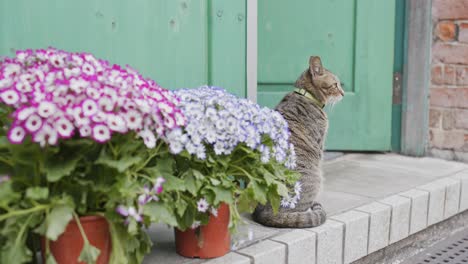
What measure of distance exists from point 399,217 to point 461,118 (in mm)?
1236

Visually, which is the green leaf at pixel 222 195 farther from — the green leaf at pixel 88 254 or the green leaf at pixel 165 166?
the green leaf at pixel 88 254

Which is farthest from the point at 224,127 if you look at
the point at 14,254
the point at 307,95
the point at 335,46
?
the point at 335,46

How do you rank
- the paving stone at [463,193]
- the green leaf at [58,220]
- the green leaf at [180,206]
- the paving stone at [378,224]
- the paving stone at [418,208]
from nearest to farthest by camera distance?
the green leaf at [58,220]
the green leaf at [180,206]
the paving stone at [378,224]
the paving stone at [418,208]
the paving stone at [463,193]

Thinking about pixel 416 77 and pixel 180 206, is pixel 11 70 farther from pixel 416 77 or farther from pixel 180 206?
pixel 416 77

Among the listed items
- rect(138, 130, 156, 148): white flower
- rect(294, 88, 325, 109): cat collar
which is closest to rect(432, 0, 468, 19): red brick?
rect(294, 88, 325, 109): cat collar

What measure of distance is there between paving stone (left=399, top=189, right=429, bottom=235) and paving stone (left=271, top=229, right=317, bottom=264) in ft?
2.48

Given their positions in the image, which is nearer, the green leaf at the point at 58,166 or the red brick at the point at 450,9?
the green leaf at the point at 58,166

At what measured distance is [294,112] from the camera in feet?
7.50

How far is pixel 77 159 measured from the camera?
134cm

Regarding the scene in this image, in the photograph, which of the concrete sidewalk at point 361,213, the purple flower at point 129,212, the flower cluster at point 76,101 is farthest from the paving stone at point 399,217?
the purple flower at point 129,212

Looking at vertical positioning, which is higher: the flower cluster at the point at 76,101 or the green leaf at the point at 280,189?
the flower cluster at the point at 76,101

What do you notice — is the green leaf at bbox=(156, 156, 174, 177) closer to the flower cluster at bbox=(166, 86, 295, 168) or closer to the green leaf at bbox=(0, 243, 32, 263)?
the flower cluster at bbox=(166, 86, 295, 168)

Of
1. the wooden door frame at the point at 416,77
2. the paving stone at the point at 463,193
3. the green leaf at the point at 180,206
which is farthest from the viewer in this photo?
the wooden door frame at the point at 416,77

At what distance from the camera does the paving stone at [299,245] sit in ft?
6.23
